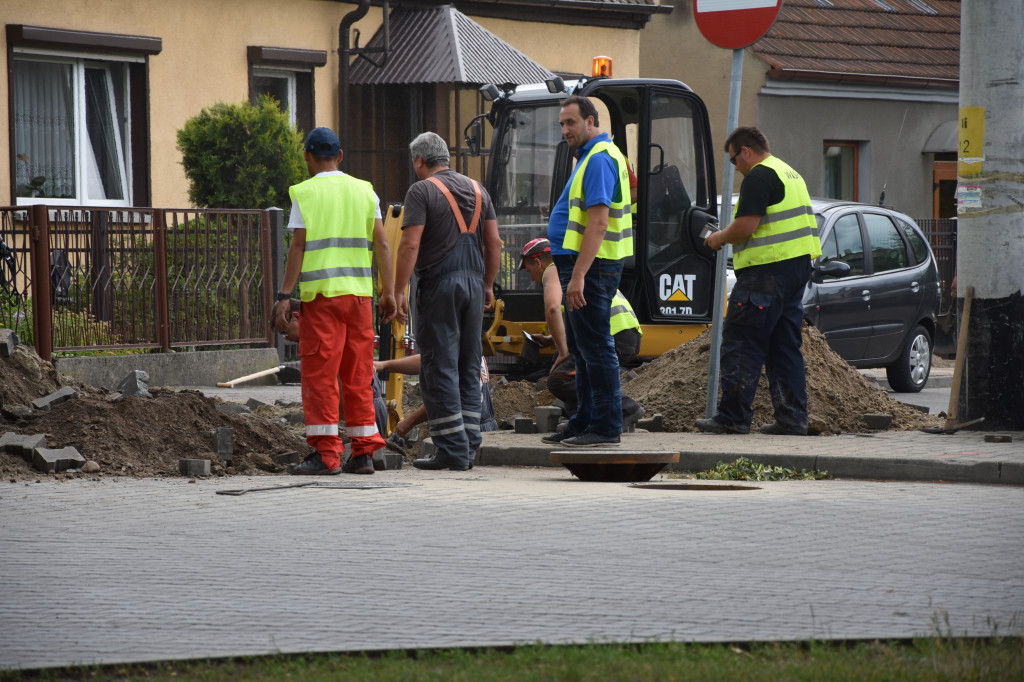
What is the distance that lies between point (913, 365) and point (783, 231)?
6.39 meters

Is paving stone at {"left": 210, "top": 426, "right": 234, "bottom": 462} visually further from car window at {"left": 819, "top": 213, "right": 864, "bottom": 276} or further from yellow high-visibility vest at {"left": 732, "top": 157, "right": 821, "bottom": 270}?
car window at {"left": 819, "top": 213, "right": 864, "bottom": 276}

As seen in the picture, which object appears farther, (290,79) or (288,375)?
(290,79)

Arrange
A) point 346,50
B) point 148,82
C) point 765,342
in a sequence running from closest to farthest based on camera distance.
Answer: point 765,342 → point 148,82 → point 346,50

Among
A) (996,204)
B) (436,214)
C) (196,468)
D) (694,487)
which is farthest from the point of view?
(996,204)

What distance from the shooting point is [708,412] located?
1059cm

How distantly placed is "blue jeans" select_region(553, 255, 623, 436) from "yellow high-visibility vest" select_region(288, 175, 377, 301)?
1.26 m

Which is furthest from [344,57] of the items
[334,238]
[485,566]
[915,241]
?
[485,566]

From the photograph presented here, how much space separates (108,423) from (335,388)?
163cm

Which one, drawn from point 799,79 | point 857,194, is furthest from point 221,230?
point 857,194

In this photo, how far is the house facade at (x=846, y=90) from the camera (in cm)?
2809

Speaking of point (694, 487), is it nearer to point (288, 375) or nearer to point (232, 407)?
point (232, 407)

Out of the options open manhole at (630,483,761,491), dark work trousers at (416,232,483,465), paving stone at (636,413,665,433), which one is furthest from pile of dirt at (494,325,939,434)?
open manhole at (630,483,761,491)

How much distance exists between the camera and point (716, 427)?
10258 mm

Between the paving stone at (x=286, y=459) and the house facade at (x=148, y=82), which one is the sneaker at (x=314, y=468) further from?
the house facade at (x=148, y=82)
